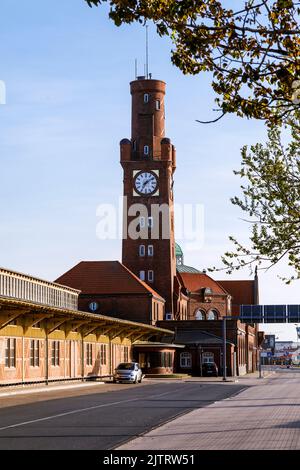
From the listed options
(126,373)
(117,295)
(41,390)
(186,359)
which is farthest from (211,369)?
(41,390)

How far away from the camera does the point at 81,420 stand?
76.8ft

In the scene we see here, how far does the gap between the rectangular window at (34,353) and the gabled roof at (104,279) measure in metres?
36.4

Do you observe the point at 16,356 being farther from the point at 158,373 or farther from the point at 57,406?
the point at 158,373

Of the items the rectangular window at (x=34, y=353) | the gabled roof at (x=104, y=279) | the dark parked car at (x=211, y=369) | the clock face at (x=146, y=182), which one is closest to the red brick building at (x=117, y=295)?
the gabled roof at (x=104, y=279)

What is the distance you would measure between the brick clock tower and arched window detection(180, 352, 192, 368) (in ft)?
32.5

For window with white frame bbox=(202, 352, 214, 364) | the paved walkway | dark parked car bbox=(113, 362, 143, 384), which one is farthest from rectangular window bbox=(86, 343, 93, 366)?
the paved walkway

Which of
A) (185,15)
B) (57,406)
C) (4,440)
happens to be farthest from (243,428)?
(185,15)

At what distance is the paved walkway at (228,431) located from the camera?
16.8 meters

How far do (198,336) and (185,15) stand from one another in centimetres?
7635

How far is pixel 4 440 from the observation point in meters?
17.7

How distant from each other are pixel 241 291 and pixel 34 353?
8990cm

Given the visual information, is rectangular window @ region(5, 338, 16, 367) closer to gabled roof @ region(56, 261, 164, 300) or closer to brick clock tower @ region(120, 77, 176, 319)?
gabled roof @ region(56, 261, 164, 300)

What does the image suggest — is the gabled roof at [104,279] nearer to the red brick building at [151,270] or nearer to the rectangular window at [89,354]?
the red brick building at [151,270]

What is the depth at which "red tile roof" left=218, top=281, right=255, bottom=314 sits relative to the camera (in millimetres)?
132625
